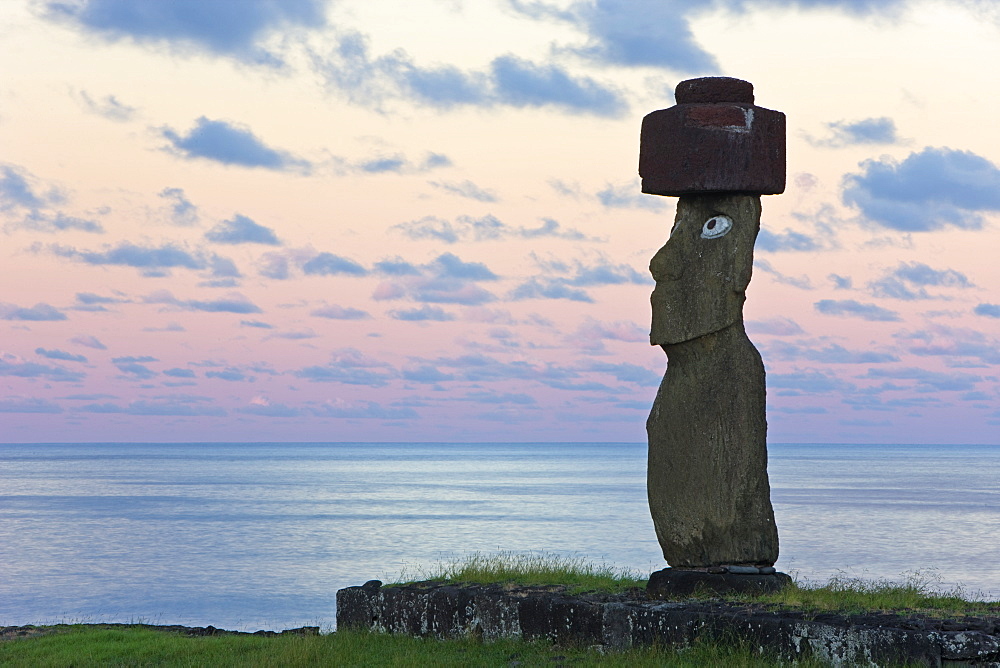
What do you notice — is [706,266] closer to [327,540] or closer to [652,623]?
[652,623]

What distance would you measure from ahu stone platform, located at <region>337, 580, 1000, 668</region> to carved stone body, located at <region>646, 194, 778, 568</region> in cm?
97

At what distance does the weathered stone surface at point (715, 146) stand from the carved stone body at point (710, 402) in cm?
33

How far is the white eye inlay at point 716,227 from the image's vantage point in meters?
12.6

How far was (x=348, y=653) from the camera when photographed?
41.6 ft

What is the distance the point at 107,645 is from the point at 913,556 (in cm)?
3033

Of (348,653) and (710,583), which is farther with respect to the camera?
(348,653)

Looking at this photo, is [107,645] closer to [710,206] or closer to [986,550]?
[710,206]

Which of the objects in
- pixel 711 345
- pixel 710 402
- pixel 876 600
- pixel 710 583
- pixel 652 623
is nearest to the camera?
pixel 652 623

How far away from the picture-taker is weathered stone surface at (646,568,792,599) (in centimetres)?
1211

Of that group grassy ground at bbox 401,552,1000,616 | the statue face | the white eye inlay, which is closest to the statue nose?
the statue face

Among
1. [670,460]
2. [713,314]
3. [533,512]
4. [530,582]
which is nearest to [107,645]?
[530,582]

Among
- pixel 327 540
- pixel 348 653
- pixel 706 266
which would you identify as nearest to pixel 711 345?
pixel 706 266

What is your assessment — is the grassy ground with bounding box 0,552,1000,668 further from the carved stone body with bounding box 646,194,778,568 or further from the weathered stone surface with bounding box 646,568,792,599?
the carved stone body with bounding box 646,194,778,568

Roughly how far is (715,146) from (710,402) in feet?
9.05
